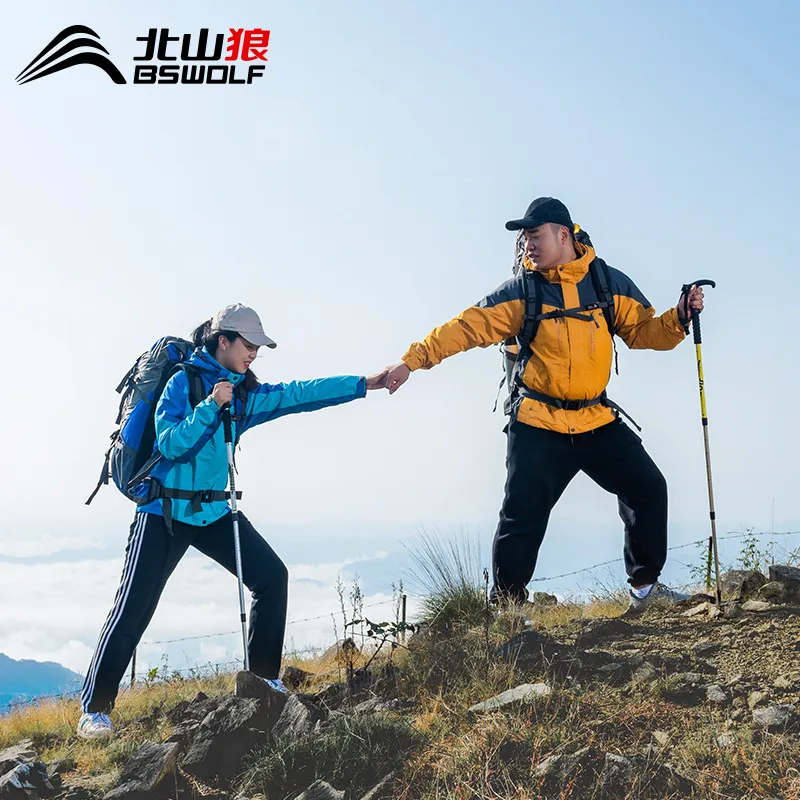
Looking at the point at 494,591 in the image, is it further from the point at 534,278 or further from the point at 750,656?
the point at 534,278

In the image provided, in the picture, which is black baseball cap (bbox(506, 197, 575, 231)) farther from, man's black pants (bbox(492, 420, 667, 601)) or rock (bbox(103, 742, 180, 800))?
rock (bbox(103, 742, 180, 800))

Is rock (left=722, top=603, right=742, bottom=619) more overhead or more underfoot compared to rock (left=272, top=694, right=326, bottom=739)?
more overhead

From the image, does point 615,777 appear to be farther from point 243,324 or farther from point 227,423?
point 243,324

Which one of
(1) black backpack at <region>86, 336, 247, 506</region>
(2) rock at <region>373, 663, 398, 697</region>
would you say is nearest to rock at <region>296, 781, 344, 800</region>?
(2) rock at <region>373, 663, 398, 697</region>

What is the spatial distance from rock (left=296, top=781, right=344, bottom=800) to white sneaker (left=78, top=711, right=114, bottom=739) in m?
1.89

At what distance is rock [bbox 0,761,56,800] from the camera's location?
540 cm

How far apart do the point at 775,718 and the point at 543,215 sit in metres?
3.90

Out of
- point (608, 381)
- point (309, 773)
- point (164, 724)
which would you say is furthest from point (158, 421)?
Result: point (608, 381)

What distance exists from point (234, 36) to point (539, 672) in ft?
22.1

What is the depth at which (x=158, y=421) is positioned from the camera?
20.2 feet

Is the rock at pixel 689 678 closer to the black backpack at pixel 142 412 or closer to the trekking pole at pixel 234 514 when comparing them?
the trekking pole at pixel 234 514

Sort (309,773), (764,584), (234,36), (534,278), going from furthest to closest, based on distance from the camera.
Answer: (234,36), (764,584), (534,278), (309,773)

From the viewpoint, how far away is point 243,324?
6.53 metres

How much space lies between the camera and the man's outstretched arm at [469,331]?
7180mm
